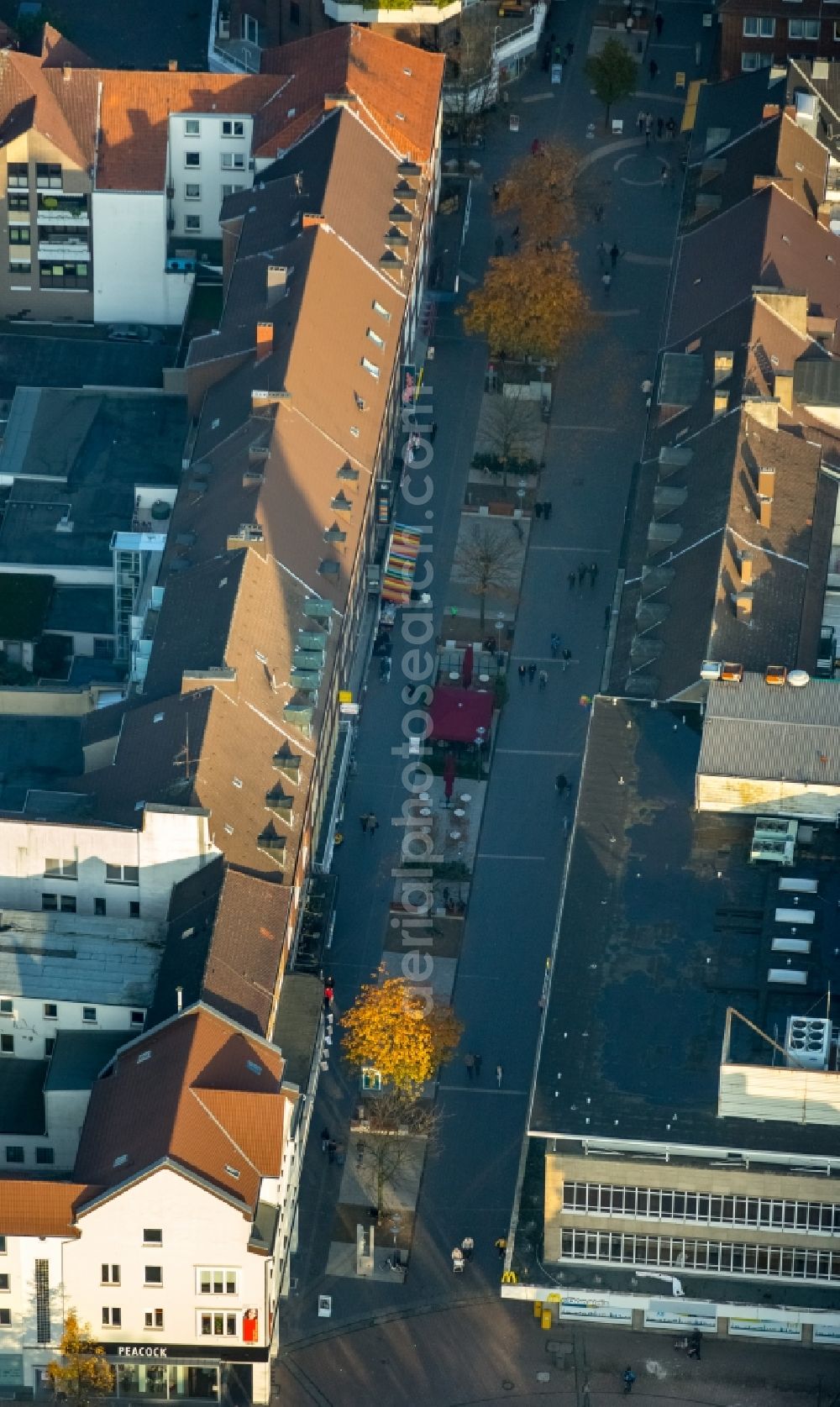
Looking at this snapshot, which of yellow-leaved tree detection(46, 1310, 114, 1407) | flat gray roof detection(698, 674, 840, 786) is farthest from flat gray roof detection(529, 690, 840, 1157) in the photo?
yellow-leaved tree detection(46, 1310, 114, 1407)

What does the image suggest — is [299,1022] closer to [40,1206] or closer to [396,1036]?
[396,1036]

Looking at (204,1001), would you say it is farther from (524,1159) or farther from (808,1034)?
(808,1034)

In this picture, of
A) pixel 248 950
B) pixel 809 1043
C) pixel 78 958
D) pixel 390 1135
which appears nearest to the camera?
pixel 809 1043

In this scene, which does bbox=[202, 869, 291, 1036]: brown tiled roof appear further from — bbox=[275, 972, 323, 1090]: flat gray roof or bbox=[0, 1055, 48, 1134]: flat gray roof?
bbox=[0, 1055, 48, 1134]: flat gray roof

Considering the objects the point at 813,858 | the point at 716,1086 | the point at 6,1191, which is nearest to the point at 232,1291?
the point at 6,1191

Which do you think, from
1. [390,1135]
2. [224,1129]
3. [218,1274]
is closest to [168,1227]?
[218,1274]
